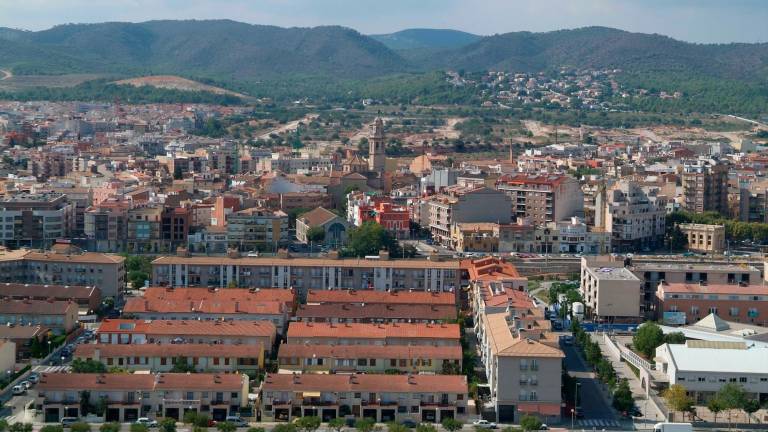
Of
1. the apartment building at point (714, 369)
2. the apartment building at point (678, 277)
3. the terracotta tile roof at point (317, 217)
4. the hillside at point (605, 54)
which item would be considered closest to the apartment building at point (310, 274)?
the apartment building at point (678, 277)

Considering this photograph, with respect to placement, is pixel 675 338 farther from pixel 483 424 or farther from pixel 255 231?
pixel 255 231

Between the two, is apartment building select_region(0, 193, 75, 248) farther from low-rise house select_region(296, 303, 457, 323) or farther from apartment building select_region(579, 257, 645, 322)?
apartment building select_region(579, 257, 645, 322)

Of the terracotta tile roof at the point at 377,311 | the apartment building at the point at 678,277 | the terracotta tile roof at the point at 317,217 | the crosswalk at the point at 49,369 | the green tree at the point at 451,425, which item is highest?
the terracotta tile roof at the point at 317,217

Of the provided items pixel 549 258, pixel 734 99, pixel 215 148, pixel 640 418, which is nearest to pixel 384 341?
pixel 640 418

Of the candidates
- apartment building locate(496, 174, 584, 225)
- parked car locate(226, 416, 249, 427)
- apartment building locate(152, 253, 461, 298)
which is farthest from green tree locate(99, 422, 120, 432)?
apartment building locate(496, 174, 584, 225)

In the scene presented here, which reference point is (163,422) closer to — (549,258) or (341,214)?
(549,258)

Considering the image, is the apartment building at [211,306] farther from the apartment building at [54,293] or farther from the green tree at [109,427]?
the green tree at [109,427]
